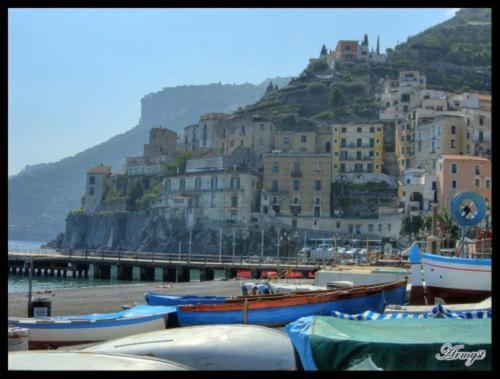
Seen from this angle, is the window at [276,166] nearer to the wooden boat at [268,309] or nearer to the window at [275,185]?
the window at [275,185]

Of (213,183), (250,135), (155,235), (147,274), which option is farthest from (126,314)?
(250,135)

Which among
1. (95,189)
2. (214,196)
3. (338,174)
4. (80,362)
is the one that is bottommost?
(80,362)

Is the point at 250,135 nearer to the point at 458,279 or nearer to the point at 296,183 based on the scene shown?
the point at 296,183

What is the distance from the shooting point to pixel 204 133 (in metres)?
111

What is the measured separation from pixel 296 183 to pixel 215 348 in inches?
3022

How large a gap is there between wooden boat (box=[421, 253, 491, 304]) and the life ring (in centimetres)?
192

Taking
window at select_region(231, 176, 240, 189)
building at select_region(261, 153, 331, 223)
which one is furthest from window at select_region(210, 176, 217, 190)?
building at select_region(261, 153, 331, 223)

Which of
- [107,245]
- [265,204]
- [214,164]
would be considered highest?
[214,164]

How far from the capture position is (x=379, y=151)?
90000 millimetres

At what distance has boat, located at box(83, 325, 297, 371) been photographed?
336 inches

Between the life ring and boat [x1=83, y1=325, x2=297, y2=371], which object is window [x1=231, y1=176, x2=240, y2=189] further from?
boat [x1=83, y1=325, x2=297, y2=371]

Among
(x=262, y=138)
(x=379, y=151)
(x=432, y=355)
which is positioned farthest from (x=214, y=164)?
(x=432, y=355)
